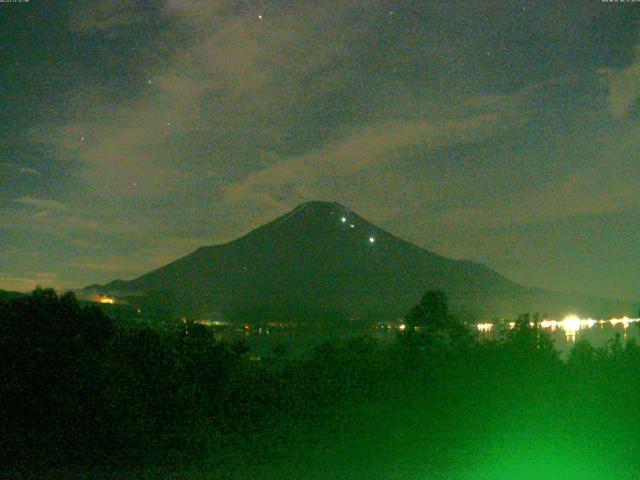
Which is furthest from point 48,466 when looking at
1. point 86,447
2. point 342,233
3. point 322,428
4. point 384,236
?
point 342,233

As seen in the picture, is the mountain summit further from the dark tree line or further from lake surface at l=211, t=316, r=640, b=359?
the dark tree line

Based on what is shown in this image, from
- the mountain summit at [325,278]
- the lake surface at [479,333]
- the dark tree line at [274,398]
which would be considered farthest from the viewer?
the mountain summit at [325,278]

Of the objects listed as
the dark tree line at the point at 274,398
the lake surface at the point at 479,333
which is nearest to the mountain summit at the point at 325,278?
the lake surface at the point at 479,333

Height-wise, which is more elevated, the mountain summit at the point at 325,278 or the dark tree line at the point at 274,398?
the mountain summit at the point at 325,278

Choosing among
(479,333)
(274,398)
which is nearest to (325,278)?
(479,333)

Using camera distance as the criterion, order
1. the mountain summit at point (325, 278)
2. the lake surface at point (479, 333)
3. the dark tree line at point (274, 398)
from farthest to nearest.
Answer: the mountain summit at point (325, 278) → the lake surface at point (479, 333) → the dark tree line at point (274, 398)

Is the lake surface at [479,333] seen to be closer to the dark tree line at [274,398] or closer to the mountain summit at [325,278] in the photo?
the dark tree line at [274,398]

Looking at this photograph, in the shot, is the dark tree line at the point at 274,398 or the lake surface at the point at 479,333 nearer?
the dark tree line at the point at 274,398

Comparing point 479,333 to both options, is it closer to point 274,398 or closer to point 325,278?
point 274,398

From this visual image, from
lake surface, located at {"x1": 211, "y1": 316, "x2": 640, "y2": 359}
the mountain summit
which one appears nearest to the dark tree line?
lake surface, located at {"x1": 211, "y1": 316, "x2": 640, "y2": 359}
